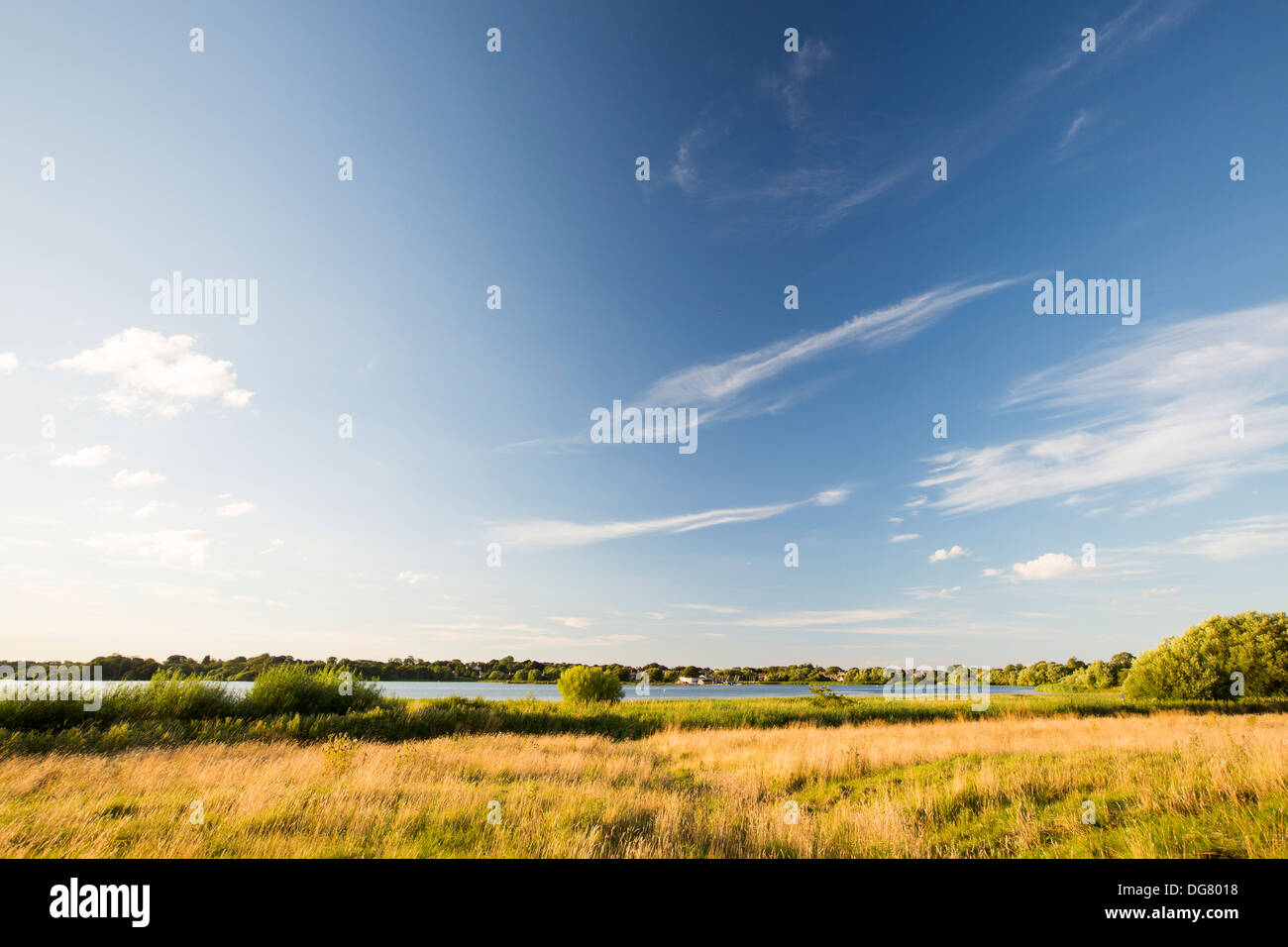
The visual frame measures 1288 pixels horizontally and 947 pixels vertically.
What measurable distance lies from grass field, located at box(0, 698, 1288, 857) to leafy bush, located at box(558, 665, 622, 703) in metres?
35.6

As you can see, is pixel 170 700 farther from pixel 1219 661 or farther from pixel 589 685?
pixel 1219 661

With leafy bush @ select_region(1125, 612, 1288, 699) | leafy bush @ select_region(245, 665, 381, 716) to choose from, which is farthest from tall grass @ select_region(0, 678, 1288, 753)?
leafy bush @ select_region(1125, 612, 1288, 699)

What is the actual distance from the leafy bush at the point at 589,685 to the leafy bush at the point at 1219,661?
155ft

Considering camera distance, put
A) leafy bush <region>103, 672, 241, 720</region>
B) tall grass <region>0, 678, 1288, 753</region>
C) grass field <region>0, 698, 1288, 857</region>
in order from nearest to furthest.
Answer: grass field <region>0, 698, 1288, 857</region>
tall grass <region>0, 678, 1288, 753</region>
leafy bush <region>103, 672, 241, 720</region>

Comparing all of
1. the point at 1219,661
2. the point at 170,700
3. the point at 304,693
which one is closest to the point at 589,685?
the point at 304,693

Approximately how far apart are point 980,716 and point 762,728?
1551 centimetres

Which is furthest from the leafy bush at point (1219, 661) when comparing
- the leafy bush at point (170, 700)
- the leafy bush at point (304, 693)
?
the leafy bush at point (170, 700)

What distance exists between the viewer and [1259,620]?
153 feet

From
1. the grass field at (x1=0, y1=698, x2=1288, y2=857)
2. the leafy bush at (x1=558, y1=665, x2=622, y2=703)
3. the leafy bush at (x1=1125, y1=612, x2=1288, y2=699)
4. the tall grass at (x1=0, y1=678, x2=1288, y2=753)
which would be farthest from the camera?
the leafy bush at (x1=558, y1=665, x2=622, y2=703)

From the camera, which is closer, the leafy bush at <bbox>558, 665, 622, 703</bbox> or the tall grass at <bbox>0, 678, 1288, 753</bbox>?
the tall grass at <bbox>0, 678, 1288, 753</bbox>

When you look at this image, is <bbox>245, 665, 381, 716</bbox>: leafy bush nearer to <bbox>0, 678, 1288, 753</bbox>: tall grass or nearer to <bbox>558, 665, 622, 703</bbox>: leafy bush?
<bbox>0, 678, 1288, 753</bbox>: tall grass

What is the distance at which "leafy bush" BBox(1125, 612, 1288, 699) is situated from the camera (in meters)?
44.6
